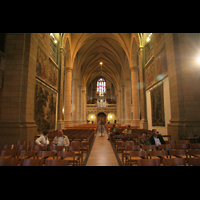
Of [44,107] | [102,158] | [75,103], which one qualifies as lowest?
[102,158]

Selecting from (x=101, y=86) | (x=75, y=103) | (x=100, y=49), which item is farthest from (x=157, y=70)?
(x=101, y=86)

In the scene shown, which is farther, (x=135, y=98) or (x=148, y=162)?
(x=135, y=98)

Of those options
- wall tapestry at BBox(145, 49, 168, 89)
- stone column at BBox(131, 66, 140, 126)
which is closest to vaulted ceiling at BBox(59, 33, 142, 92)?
stone column at BBox(131, 66, 140, 126)

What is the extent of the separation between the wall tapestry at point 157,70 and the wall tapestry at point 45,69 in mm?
7810

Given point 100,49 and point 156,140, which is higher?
point 100,49

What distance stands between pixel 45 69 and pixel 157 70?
313 inches

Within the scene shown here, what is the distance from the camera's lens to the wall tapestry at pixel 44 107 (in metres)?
8.62

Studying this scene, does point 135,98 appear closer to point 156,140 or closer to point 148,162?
point 156,140

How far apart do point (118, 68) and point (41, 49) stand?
21397mm

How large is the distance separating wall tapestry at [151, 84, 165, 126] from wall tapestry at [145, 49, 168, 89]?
0.80 m

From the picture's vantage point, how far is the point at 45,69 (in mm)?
10047

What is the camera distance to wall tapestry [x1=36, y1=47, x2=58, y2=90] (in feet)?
29.4

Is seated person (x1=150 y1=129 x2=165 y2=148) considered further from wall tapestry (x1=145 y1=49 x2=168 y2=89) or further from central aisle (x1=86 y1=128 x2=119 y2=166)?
wall tapestry (x1=145 y1=49 x2=168 y2=89)
